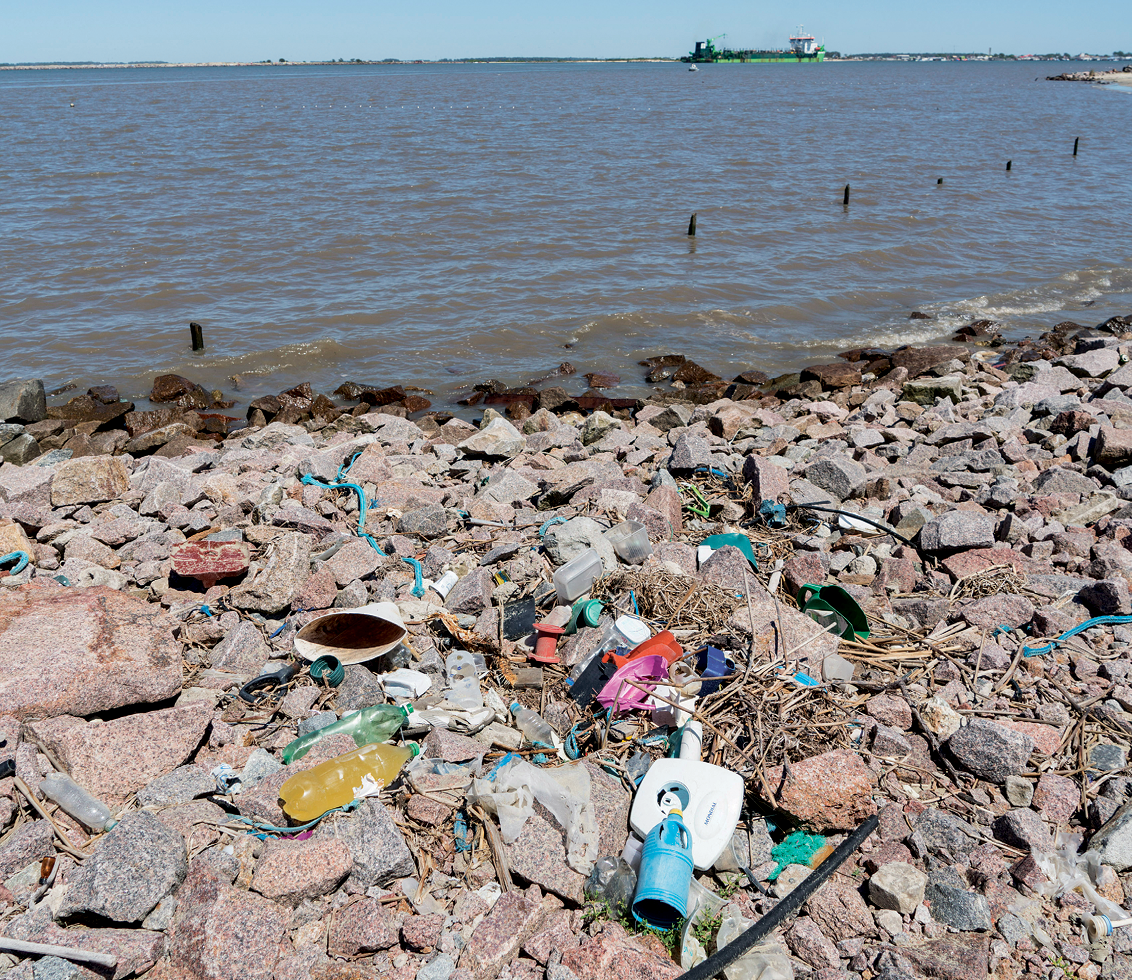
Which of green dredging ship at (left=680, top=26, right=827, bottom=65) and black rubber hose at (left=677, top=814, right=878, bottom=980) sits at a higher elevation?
green dredging ship at (left=680, top=26, right=827, bottom=65)

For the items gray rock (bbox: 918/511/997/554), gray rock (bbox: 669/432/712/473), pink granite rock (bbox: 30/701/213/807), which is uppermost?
gray rock (bbox: 669/432/712/473)

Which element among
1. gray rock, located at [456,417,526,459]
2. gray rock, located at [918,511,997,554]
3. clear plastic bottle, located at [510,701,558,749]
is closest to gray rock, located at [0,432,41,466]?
gray rock, located at [456,417,526,459]

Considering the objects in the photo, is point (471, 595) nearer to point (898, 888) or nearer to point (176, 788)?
point (176, 788)

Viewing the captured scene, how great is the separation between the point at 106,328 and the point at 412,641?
430 inches

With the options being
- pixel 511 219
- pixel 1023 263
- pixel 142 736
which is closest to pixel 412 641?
pixel 142 736

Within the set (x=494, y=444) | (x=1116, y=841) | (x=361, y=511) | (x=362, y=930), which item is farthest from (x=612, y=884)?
(x=494, y=444)

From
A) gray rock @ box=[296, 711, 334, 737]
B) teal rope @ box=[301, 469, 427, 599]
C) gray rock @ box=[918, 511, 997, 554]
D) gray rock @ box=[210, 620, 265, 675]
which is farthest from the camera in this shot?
gray rock @ box=[918, 511, 997, 554]

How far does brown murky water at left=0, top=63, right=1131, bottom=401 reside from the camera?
11.8m

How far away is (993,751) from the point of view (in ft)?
10.3

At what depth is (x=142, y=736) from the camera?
3191 millimetres

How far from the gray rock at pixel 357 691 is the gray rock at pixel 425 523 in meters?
1.59

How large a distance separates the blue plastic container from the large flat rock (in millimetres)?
2228

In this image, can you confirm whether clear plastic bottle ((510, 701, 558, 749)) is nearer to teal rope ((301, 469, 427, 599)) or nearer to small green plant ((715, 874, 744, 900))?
small green plant ((715, 874, 744, 900))

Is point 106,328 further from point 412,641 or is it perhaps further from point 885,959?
point 885,959
